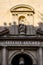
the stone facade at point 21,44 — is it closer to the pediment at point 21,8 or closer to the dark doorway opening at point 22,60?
the dark doorway opening at point 22,60

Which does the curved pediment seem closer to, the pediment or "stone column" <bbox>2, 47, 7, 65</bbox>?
the pediment

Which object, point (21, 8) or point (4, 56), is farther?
A: point (21, 8)

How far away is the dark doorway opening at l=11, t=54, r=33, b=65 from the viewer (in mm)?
21875

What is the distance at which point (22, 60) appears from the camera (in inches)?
863

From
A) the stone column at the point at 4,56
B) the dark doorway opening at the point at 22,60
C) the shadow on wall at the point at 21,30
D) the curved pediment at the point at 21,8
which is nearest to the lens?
the stone column at the point at 4,56

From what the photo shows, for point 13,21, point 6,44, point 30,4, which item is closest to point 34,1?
point 30,4

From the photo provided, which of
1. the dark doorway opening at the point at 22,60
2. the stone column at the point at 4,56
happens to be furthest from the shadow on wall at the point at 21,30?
the dark doorway opening at the point at 22,60

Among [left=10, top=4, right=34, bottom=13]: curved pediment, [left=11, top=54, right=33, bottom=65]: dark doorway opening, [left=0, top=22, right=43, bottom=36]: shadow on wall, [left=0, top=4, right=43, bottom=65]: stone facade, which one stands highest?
[left=10, top=4, right=34, bottom=13]: curved pediment

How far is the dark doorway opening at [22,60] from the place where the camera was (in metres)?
21.9

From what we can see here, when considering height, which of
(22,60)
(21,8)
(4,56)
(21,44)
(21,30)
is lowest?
(22,60)

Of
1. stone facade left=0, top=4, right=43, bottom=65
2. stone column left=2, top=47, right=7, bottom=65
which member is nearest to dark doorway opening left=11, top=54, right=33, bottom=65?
stone facade left=0, top=4, right=43, bottom=65

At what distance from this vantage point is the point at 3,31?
21406 mm

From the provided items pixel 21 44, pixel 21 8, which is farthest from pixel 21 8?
pixel 21 44

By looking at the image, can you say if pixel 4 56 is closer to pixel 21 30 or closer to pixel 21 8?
pixel 21 30
